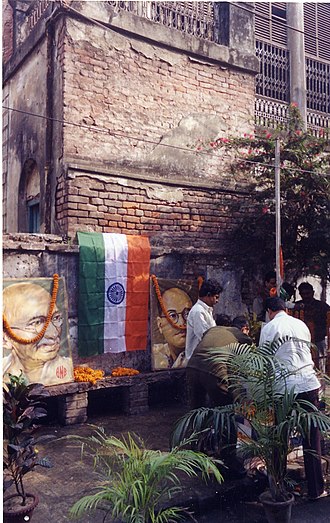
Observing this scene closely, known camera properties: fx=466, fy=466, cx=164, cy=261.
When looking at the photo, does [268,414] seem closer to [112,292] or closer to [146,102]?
[112,292]

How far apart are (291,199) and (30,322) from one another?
445 cm

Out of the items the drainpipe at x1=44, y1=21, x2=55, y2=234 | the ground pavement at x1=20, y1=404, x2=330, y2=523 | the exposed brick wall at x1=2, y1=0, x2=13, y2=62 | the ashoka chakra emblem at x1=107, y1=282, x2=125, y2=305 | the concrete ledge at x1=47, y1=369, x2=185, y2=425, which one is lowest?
the ground pavement at x1=20, y1=404, x2=330, y2=523

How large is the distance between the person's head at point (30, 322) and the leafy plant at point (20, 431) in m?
1.64

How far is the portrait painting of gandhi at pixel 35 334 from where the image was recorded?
18.1 feet

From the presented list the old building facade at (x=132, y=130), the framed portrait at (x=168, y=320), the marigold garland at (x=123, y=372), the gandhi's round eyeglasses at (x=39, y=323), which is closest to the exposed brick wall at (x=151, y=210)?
the old building facade at (x=132, y=130)

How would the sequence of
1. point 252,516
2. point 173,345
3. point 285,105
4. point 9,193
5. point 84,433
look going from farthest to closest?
point 285,105, point 9,193, point 173,345, point 84,433, point 252,516

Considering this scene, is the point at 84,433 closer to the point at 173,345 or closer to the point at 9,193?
the point at 173,345

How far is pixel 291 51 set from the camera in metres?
11.2

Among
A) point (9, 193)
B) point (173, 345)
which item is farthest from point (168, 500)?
point (9, 193)

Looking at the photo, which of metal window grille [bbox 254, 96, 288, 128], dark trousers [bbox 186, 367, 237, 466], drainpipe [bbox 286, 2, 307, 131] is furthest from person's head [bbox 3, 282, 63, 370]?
drainpipe [bbox 286, 2, 307, 131]

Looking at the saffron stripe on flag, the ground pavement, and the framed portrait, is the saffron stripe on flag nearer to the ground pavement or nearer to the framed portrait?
the framed portrait

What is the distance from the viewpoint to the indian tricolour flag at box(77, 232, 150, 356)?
244 inches

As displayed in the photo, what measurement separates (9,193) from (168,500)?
710cm

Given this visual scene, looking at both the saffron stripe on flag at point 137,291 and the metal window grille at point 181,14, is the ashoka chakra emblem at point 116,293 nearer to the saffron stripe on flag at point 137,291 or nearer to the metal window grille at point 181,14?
the saffron stripe on flag at point 137,291
